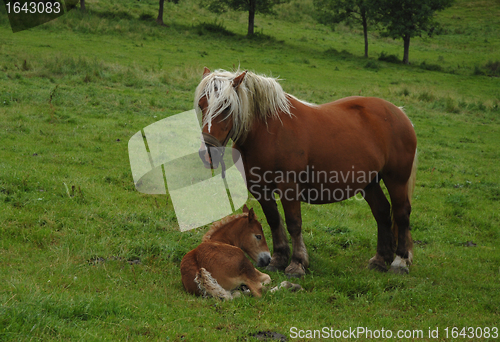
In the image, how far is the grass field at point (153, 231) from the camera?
4305 mm

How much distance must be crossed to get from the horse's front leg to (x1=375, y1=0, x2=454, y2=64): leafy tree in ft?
119

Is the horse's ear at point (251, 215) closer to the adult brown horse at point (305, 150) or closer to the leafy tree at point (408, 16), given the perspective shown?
the adult brown horse at point (305, 150)

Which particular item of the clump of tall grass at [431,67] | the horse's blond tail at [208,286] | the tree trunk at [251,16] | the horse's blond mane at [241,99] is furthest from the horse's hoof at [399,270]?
the tree trunk at [251,16]

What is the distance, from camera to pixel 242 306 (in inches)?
188

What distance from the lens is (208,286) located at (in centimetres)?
495

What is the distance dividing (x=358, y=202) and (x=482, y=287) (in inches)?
162

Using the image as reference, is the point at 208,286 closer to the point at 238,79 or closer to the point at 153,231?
the point at 153,231

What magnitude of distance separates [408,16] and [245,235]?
39.7 m

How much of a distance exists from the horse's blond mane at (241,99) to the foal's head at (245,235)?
1343 mm

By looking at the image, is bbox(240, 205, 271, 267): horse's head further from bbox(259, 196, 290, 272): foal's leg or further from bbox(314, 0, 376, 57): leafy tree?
bbox(314, 0, 376, 57): leafy tree

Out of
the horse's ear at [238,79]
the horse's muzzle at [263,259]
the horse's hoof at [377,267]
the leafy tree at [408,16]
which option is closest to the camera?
the horse's ear at [238,79]

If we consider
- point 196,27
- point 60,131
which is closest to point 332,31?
point 196,27

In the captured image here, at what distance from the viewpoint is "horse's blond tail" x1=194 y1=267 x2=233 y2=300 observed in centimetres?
493

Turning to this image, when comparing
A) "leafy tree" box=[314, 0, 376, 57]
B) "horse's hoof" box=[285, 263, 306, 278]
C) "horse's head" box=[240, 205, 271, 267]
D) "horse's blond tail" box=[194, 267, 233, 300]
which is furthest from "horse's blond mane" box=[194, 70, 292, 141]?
"leafy tree" box=[314, 0, 376, 57]
